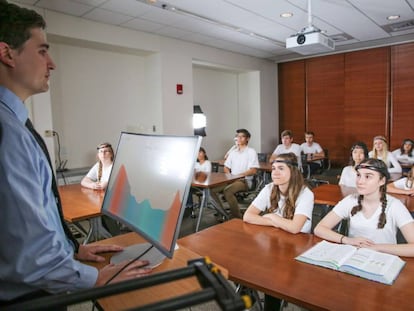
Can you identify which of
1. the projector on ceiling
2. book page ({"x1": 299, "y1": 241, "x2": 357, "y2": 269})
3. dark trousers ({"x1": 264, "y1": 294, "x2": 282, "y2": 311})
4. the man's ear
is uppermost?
the projector on ceiling

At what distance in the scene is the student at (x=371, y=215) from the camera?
71.9 inches

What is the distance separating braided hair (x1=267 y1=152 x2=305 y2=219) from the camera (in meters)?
2.22

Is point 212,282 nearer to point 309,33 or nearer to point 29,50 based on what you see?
point 29,50

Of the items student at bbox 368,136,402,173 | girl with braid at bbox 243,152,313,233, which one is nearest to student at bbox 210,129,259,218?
student at bbox 368,136,402,173

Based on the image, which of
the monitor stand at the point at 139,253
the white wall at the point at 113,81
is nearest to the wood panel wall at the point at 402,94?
the white wall at the point at 113,81

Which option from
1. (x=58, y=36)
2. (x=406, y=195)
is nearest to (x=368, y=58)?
(x=406, y=195)

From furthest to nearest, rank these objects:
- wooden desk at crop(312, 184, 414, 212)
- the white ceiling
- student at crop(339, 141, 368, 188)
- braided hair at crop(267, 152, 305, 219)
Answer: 1. the white ceiling
2. student at crop(339, 141, 368, 188)
3. wooden desk at crop(312, 184, 414, 212)
4. braided hair at crop(267, 152, 305, 219)

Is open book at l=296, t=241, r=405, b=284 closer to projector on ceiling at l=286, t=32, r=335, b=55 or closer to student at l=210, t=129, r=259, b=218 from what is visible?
student at l=210, t=129, r=259, b=218

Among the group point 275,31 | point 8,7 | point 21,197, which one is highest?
point 275,31

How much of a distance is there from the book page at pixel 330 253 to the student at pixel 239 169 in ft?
8.76

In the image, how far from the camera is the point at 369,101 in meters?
6.66

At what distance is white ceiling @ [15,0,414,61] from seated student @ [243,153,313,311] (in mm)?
2558

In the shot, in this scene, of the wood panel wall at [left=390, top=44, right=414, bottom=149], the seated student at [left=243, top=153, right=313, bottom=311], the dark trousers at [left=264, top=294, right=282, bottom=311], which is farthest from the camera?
the wood panel wall at [left=390, top=44, right=414, bottom=149]

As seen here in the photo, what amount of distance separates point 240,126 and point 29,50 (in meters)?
6.87
